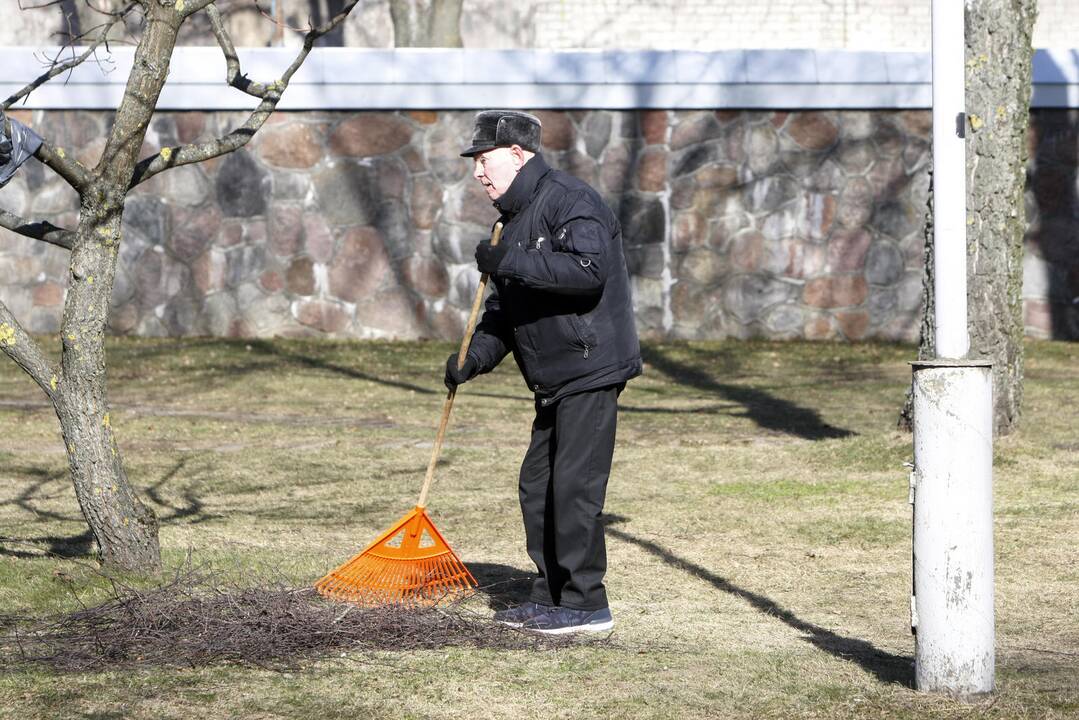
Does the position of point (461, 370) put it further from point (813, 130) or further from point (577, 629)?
point (813, 130)

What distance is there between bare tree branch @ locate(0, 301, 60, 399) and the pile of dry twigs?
3.02 feet

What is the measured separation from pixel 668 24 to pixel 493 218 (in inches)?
417

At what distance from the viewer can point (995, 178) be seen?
8.87 m

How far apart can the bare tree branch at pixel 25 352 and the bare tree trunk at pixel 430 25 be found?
44.6 feet

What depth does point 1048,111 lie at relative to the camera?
14.4 metres

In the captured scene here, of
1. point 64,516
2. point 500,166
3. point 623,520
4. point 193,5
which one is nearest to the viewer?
point 500,166

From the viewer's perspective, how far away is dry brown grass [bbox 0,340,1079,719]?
4660 mm

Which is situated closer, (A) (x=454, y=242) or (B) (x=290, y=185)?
(B) (x=290, y=185)

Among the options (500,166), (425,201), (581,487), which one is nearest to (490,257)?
(500,166)

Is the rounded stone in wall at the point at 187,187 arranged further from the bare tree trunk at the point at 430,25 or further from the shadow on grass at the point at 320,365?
the bare tree trunk at the point at 430,25

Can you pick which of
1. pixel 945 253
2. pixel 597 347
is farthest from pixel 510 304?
pixel 945 253

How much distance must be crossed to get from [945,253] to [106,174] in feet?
10.6

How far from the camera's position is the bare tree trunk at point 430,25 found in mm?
19078

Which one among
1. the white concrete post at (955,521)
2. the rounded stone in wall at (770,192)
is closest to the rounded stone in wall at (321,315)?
the rounded stone in wall at (770,192)
